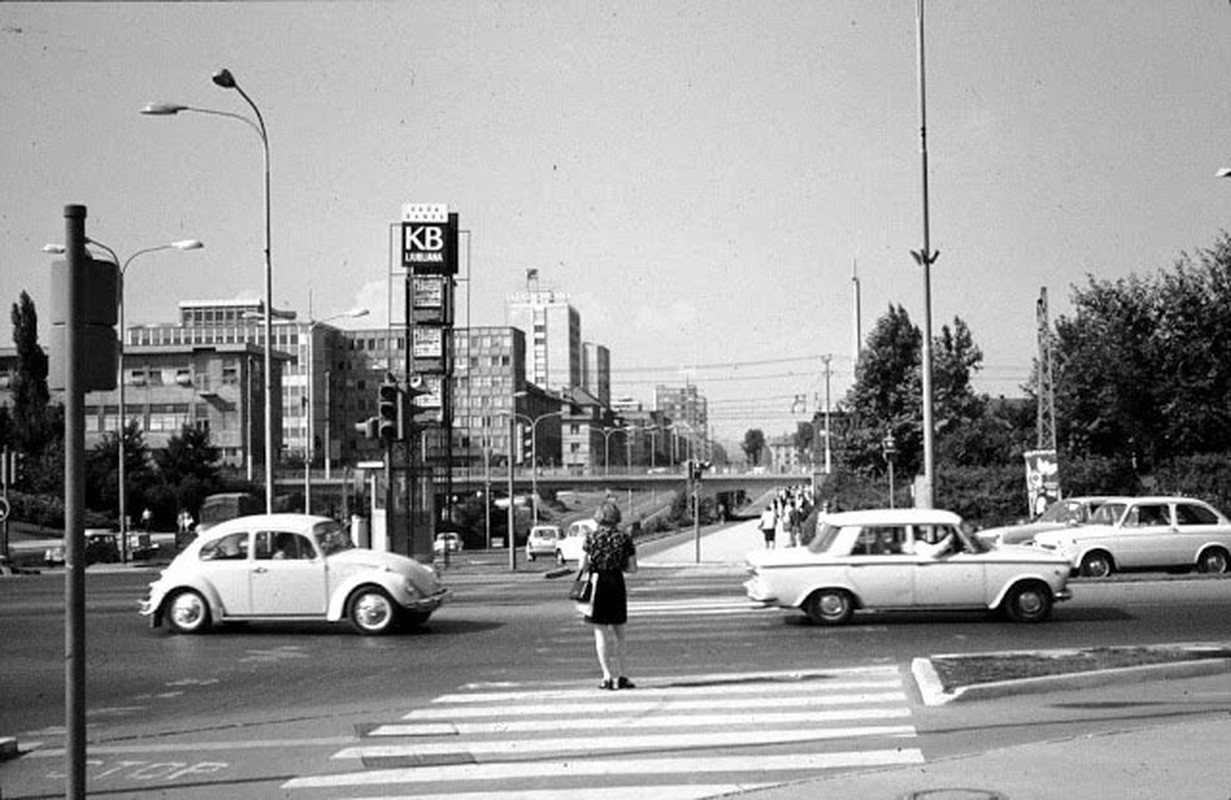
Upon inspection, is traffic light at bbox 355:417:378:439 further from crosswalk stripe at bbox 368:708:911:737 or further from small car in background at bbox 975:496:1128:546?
crosswalk stripe at bbox 368:708:911:737

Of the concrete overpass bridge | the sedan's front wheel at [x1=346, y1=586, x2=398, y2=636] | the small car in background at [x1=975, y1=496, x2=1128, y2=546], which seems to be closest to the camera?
the sedan's front wheel at [x1=346, y1=586, x2=398, y2=636]

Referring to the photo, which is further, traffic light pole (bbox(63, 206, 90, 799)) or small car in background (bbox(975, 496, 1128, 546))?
small car in background (bbox(975, 496, 1128, 546))

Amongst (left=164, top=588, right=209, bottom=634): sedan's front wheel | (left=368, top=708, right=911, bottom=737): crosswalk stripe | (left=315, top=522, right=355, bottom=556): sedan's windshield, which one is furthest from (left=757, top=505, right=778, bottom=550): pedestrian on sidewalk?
(left=368, top=708, right=911, bottom=737): crosswalk stripe

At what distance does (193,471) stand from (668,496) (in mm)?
67567

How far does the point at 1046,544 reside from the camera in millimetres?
26172

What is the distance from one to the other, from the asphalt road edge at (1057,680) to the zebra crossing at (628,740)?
10.6 inches

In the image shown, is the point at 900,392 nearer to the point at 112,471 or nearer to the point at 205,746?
the point at 112,471

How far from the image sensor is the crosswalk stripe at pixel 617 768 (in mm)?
9445

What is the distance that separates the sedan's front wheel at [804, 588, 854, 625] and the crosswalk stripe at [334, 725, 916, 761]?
7.64 m

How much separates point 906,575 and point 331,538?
7892 mm

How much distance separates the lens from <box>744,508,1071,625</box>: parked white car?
18.6 m

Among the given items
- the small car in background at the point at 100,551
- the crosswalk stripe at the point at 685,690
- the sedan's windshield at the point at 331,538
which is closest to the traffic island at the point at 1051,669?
the crosswalk stripe at the point at 685,690

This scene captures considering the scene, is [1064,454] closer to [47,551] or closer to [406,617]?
[406,617]

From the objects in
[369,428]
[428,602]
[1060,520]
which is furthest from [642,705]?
[1060,520]
